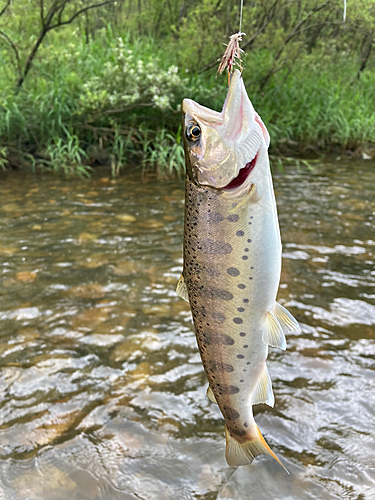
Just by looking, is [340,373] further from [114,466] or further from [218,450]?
[114,466]

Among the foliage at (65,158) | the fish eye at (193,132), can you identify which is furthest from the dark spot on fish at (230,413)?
the foliage at (65,158)

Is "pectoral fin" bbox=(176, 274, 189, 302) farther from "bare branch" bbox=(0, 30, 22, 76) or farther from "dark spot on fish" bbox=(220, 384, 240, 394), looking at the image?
"bare branch" bbox=(0, 30, 22, 76)

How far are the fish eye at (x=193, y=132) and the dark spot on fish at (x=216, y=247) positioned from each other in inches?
13.3

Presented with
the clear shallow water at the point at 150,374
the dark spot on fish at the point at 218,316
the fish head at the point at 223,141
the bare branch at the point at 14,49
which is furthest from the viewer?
the bare branch at the point at 14,49

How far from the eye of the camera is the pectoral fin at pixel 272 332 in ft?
4.77

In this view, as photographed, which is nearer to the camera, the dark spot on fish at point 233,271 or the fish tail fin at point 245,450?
the dark spot on fish at point 233,271

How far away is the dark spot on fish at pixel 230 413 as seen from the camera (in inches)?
62.6

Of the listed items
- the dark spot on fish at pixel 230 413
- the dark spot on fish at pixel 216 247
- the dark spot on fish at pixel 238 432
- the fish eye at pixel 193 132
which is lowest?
the dark spot on fish at pixel 238 432

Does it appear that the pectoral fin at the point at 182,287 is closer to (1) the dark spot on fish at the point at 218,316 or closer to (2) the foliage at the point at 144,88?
(1) the dark spot on fish at the point at 218,316

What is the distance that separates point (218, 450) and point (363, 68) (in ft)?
50.8

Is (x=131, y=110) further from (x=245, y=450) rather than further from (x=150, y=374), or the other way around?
(x=245, y=450)

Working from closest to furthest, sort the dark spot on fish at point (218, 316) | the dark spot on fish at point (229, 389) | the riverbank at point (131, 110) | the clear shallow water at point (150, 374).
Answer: the dark spot on fish at point (218, 316) < the dark spot on fish at point (229, 389) < the clear shallow water at point (150, 374) < the riverbank at point (131, 110)

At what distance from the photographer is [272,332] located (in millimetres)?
1469

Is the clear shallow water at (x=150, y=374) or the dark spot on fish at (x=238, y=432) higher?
the dark spot on fish at (x=238, y=432)
